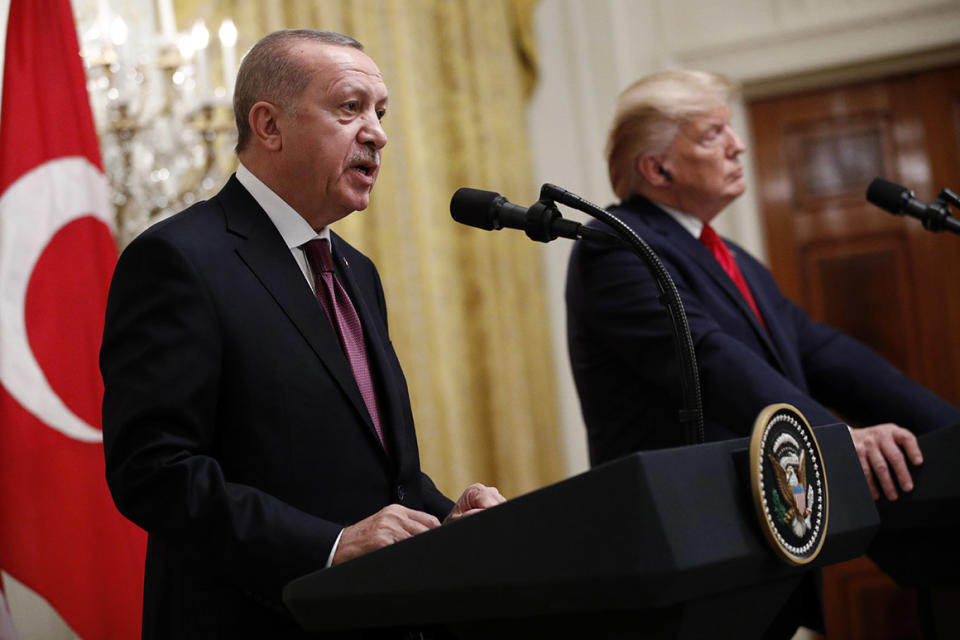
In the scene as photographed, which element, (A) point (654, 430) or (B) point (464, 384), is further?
(B) point (464, 384)

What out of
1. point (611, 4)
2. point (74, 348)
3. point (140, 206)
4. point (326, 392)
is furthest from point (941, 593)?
point (611, 4)

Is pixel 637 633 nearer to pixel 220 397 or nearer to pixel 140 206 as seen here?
pixel 220 397

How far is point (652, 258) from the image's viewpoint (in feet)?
5.03

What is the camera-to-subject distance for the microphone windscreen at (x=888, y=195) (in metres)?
2.20

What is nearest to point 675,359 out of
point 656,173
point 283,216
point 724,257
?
point 724,257

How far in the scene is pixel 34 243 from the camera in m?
2.18

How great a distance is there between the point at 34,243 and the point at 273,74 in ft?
2.58

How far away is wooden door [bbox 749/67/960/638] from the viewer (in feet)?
15.3

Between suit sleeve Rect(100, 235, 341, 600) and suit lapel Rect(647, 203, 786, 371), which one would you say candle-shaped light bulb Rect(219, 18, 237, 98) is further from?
suit sleeve Rect(100, 235, 341, 600)

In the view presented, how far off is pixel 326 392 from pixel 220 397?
0.15m

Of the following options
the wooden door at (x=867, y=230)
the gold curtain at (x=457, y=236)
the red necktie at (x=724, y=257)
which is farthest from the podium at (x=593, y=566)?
the wooden door at (x=867, y=230)

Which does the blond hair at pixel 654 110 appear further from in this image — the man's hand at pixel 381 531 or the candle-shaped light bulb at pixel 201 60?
the man's hand at pixel 381 531

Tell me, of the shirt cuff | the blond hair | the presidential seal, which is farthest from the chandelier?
the presidential seal

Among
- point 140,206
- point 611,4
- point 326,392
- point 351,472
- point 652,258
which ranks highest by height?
point 611,4
